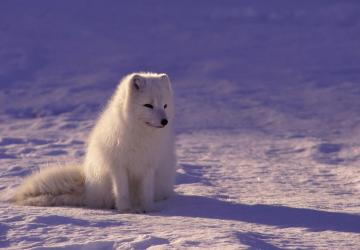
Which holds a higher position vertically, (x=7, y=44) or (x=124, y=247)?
(x=7, y=44)

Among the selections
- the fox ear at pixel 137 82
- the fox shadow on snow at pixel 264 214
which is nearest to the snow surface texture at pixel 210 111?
the fox shadow on snow at pixel 264 214

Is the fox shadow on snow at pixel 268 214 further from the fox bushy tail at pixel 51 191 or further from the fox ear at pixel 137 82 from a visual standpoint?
the fox ear at pixel 137 82

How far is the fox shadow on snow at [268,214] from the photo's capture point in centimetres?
480

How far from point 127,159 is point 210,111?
5345 millimetres

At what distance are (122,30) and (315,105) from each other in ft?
19.8

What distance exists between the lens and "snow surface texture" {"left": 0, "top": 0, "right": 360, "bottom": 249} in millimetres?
4527

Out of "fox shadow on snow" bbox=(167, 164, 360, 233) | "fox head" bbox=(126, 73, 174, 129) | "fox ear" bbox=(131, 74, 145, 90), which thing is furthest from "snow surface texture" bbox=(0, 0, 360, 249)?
"fox ear" bbox=(131, 74, 145, 90)

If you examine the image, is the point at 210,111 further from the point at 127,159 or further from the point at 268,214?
the point at 268,214

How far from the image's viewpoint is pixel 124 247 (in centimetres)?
396

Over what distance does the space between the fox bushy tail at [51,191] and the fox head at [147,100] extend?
81 cm

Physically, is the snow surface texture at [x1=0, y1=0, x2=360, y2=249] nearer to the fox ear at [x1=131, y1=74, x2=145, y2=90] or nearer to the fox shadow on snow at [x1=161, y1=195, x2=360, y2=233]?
the fox shadow on snow at [x1=161, y1=195, x2=360, y2=233]

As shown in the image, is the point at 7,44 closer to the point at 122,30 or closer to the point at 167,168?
the point at 122,30

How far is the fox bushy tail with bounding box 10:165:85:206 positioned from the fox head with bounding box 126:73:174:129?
0.81m

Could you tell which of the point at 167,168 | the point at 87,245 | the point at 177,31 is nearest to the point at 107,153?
the point at 167,168
